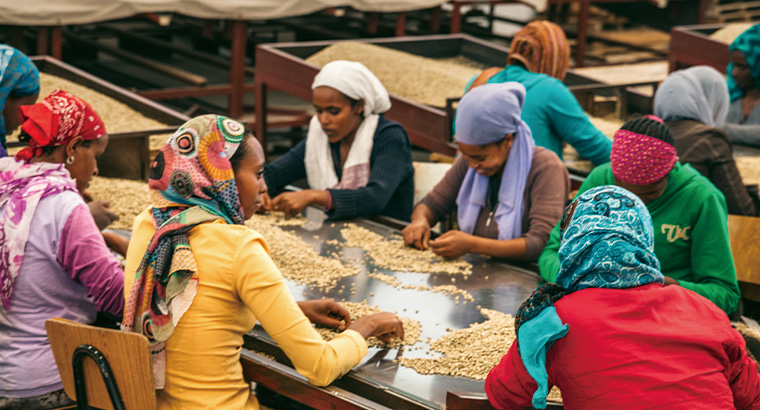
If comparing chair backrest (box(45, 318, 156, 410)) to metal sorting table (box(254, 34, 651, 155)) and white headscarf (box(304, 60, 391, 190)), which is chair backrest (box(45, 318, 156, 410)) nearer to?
white headscarf (box(304, 60, 391, 190))

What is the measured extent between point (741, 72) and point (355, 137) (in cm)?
287

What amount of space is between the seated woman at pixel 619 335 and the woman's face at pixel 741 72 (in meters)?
3.70

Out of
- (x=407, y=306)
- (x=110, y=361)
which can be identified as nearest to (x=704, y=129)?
A: (x=407, y=306)

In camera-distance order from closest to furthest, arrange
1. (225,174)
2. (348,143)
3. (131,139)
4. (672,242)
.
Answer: (225,174)
(672,242)
(348,143)
(131,139)

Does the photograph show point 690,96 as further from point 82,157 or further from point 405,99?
point 82,157

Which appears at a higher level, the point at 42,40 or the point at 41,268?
the point at 42,40

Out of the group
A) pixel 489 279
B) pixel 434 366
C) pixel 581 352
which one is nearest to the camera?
pixel 581 352

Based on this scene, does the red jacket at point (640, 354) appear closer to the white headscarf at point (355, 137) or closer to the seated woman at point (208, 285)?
→ the seated woman at point (208, 285)

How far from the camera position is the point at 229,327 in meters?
1.86

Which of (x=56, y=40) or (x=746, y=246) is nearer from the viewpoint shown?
(x=746, y=246)

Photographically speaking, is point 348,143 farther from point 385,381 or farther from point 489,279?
point 385,381

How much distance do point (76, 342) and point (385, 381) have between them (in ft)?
2.46

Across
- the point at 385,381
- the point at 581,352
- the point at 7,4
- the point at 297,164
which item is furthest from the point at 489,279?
the point at 7,4

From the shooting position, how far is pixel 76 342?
1.89 m
